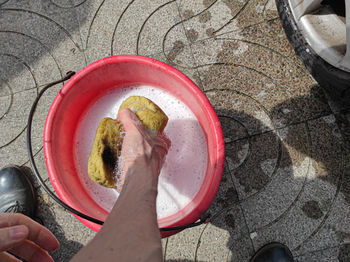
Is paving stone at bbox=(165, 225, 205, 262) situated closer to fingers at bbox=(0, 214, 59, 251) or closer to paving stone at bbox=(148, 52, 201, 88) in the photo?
fingers at bbox=(0, 214, 59, 251)

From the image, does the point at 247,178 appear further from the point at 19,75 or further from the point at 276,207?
the point at 19,75

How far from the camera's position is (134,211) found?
750 mm

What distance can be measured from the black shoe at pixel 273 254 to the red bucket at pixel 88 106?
1.55ft

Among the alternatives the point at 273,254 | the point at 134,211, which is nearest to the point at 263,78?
the point at 273,254

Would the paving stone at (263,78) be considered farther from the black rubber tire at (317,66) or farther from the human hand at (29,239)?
the human hand at (29,239)

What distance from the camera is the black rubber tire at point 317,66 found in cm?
119

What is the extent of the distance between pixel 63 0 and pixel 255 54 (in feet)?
4.06

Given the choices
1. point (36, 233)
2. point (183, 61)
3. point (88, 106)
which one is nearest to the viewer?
point (36, 233)

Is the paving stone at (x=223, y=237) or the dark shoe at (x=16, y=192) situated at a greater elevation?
the dark shoe at (x=16, y=192)

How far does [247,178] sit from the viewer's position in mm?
1365

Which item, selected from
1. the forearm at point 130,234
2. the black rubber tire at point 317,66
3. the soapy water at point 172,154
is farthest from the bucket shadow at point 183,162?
the black rubber tire at point 317,66

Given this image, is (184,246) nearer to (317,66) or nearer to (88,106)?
(88,106)

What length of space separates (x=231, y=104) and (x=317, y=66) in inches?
17.6

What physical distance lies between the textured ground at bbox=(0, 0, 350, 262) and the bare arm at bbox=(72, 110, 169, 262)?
503 mm
